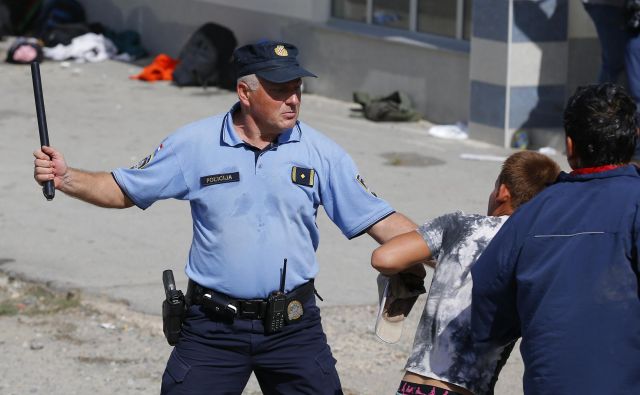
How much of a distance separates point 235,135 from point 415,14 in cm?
881

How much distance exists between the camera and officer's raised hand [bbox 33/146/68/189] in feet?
14.9

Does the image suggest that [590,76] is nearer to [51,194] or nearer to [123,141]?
[123,141]

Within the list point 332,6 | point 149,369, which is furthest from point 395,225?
point 332,6

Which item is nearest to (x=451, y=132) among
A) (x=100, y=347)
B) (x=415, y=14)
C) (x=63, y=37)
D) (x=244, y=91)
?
(x=415, y=14)

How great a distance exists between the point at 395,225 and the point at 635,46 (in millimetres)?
6059

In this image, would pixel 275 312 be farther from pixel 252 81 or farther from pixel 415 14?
pixel 415 14

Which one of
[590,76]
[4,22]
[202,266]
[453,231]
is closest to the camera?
[453,231]

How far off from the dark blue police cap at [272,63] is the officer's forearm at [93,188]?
0.65 metres

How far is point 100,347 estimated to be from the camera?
6770 mm

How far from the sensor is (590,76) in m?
11.6

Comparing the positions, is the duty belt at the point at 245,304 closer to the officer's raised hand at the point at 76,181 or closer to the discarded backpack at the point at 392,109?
the officer's raised hand at the point at 76,181

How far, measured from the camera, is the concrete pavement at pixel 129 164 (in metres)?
7.99

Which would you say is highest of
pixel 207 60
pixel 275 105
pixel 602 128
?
pixel 602 128

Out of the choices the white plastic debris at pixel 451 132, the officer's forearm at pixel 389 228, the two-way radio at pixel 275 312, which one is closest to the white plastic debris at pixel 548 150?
the white plastic debris at pixel 451 132
